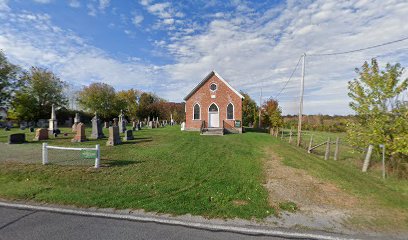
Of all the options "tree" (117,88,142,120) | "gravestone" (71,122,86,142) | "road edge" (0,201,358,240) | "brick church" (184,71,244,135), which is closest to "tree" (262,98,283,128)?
"brick church" (184,71,244,135)

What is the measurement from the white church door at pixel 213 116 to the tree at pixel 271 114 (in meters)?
8.39

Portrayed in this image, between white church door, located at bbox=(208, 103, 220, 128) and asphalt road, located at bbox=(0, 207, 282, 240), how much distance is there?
2201cm

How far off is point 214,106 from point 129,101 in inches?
1693

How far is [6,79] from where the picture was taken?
107ft

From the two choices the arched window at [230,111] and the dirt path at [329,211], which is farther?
the arched window at [230,111]

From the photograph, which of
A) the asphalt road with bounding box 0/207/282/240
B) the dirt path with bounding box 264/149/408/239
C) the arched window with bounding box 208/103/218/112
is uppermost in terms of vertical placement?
the arched window with bounding box 208/103/218/112

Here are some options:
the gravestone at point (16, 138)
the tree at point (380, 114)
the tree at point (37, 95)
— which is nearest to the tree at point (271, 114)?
Result: the tree at point (380, 114)

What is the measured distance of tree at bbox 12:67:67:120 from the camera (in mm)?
35469

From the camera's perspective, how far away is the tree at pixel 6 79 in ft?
105

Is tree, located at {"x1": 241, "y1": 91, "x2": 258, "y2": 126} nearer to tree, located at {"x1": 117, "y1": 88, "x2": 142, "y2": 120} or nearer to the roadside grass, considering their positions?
the roadside grass

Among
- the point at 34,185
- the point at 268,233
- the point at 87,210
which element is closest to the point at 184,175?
the point at 87,210

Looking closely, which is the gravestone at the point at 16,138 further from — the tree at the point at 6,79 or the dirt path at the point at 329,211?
the tree at the point at 6,79

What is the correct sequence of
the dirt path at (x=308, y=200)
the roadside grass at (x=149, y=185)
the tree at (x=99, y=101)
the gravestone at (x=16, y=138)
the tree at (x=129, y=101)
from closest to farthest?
the dirt path at (x=308, y=200)
the roadside grass at (x=149, y=185)
the gravestone at (x=16, y=138)
the tree at (x=99, y=101)
the tree at (x=129, y=101)

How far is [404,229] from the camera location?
4027 millimetres
